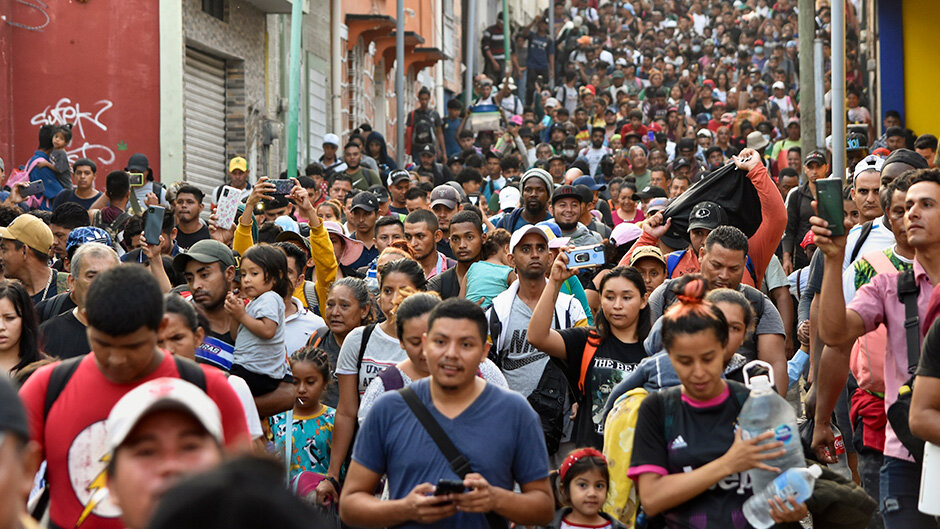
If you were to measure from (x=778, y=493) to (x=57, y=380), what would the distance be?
2515 mm

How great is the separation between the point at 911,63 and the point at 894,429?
14.5m

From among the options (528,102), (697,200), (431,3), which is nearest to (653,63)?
(528,102)

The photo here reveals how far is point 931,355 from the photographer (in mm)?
5062

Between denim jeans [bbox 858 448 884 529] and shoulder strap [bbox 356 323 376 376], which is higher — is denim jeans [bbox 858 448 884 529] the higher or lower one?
the lower one

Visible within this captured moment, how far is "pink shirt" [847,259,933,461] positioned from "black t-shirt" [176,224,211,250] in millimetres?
6253

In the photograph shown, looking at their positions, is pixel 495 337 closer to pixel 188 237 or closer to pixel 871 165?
pixel 871 165

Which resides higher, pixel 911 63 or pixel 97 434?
pixel 911 63

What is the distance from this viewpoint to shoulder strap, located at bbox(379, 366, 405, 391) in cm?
613

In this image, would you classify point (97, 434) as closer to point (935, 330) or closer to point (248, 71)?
point (935, 330)

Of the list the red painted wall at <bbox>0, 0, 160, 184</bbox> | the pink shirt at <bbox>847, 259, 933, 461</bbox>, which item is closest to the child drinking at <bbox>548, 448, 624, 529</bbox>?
the pink shirt at <bbox>847, 259, 933, 461</bbox>

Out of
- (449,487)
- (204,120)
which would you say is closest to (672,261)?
(449,487)

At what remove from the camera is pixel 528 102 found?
115 feet

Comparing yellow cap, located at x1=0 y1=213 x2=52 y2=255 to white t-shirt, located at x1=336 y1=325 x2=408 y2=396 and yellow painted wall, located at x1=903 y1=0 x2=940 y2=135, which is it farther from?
yellow painted wall, located at x1=903 y1=0 x2=940 y2=135

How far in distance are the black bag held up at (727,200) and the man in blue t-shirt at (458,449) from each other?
438cm
